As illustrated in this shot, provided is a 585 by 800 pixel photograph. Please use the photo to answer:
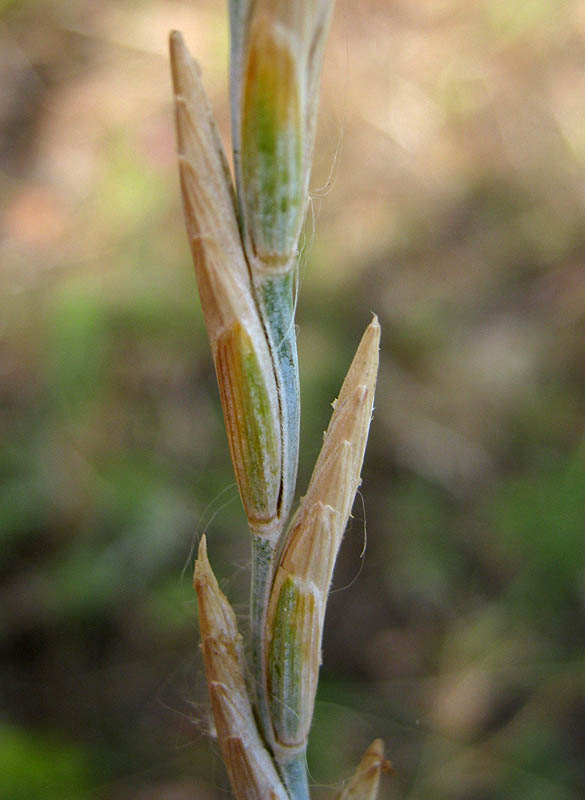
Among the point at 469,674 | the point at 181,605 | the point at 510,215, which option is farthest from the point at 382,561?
the point at 510,215

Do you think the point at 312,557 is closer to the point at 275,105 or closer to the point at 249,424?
the point at 249,424

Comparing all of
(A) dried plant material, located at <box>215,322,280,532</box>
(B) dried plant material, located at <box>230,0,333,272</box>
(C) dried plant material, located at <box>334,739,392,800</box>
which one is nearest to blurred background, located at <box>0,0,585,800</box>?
(C) dried plant material, located at <box>334,739,392,800</box>

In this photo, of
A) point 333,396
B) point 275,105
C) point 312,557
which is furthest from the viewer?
point 333,396

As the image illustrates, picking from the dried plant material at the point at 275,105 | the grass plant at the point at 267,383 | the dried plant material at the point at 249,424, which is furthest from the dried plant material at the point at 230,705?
the dried plant material at the point at 275,105

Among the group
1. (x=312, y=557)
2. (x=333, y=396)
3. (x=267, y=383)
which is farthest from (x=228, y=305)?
(x=333, y=396)

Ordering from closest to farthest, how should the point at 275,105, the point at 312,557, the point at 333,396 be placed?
the point at 275,105
the point at 312,557
the point at 333,396

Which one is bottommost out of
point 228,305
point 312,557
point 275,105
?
point 312,557

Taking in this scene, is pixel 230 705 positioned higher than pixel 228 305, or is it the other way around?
pixel 228 305

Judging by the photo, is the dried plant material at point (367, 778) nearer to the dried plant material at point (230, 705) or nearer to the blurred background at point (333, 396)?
the dried plant material at point (230, 705)
